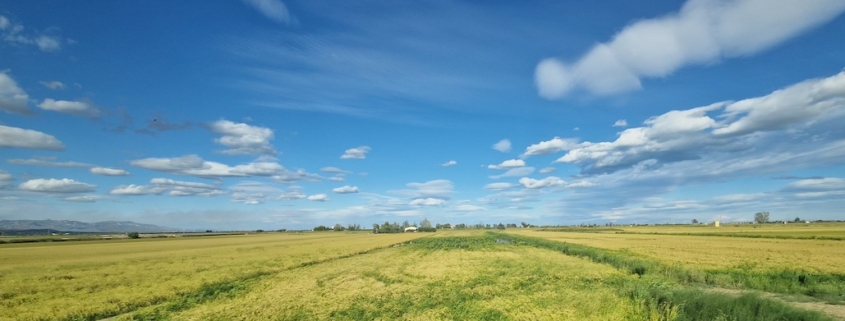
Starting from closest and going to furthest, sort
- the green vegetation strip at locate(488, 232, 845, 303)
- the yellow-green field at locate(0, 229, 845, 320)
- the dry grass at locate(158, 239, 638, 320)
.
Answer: the dry grass at locate(158, 239, 638, 320)
the yellow-green field at locate(0, 229, 845, 320)
the green vegetation strip at locate(488, 232, 845, 303)

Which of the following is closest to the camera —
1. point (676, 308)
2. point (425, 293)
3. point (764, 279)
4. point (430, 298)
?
point (676, 308)

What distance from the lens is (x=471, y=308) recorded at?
45.4 ft

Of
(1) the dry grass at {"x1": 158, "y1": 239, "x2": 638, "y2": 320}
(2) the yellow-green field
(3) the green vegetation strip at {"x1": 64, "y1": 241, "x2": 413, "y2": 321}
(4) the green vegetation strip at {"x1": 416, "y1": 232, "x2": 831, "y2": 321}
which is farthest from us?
(3) the green vegetation strip at {"x1": 64, "y1": 241, "x2": 413, "y2": 321}

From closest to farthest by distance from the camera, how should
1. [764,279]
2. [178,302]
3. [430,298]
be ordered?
[430,298] → [178,302] → [764,279]

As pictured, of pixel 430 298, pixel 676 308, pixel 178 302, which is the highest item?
pixel 676 308

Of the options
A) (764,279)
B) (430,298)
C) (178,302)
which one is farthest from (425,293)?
(764,279)

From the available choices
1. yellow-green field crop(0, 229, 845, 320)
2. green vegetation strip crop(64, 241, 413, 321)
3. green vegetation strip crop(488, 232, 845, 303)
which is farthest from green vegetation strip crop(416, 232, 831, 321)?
green vegetation strip crop(488, 232, 845, 303)

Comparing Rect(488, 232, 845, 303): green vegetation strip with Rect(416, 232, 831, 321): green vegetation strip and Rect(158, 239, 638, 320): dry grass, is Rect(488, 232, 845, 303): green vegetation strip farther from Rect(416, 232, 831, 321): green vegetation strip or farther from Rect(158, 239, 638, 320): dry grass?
Rect(416, 232, 831, 321): green vegetation strip

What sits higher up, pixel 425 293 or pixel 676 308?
pixel 676 308

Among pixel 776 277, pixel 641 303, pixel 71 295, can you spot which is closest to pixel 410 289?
pixel 641 303

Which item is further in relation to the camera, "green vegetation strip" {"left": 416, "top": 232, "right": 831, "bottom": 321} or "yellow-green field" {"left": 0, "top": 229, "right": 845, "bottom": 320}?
"yellow-green field" {"left": 0, "top": 229, "right": 845, "bottom": 320}

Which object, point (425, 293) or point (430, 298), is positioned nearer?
point (430, 298)

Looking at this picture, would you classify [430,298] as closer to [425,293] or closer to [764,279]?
[425,293]

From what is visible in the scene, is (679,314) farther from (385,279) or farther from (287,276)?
(287,276)
